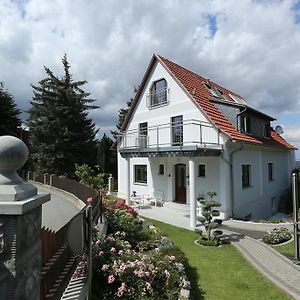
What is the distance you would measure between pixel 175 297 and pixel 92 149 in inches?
1063

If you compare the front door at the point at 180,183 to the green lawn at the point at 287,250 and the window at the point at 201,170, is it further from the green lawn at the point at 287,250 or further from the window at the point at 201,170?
the green lawn at the point at 287,250

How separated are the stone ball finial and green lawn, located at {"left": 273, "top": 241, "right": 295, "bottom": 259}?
29.4 ft

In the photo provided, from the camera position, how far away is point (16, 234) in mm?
2377

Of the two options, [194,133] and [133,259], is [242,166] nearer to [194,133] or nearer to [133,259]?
[194,133]

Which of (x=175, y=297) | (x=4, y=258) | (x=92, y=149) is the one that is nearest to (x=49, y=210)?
(x=175, y=297)

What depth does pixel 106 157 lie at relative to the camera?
29.8 m

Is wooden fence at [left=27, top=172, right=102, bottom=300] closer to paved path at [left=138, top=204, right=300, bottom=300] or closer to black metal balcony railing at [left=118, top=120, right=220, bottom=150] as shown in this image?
paved path at [left=138, top=204, right=300, bottom=300]

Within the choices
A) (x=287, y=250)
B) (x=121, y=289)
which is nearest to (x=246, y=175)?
(x=287, y=250)

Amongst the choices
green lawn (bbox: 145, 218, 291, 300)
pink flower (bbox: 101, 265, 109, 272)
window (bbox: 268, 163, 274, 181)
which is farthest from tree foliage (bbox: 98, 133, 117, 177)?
pink flower (bbox: 101, 265, 109, 272)

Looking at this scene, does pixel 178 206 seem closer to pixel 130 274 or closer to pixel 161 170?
pixel 161 170

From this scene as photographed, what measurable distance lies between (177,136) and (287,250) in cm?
A: 966

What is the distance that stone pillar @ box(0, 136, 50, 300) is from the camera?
Answer: 236 cm

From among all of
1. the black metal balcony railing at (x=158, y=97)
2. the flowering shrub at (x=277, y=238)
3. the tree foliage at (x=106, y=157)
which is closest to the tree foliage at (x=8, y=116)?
the tree foliage at (x=106, y=157)

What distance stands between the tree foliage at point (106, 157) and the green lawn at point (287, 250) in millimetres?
21575
